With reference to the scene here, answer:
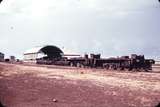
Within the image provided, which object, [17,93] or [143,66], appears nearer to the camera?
[17,93]

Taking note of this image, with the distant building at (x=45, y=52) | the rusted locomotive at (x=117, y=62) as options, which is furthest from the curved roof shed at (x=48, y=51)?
the rusted locomotive at (x=117, y=62)

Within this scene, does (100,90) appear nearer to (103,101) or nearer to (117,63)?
(103,101)

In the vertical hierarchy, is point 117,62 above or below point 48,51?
below

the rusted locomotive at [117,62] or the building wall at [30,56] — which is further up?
the building wall at [30,56]

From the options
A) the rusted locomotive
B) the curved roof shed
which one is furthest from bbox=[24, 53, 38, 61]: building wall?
the rusted locomotive

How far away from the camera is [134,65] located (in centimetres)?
3112

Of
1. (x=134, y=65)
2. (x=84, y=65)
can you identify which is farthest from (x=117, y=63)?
(x=84, y=65)

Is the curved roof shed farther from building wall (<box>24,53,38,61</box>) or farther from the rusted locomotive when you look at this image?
the rusted locomotive

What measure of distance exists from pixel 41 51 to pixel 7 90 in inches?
1355

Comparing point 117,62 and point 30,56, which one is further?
point 30,56

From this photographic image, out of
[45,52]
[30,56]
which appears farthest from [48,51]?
[30,56]

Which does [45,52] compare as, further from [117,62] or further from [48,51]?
[117,62]

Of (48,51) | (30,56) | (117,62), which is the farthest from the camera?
(30,56)

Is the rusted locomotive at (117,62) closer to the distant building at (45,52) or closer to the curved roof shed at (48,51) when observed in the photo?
the distant building at (45,52)
